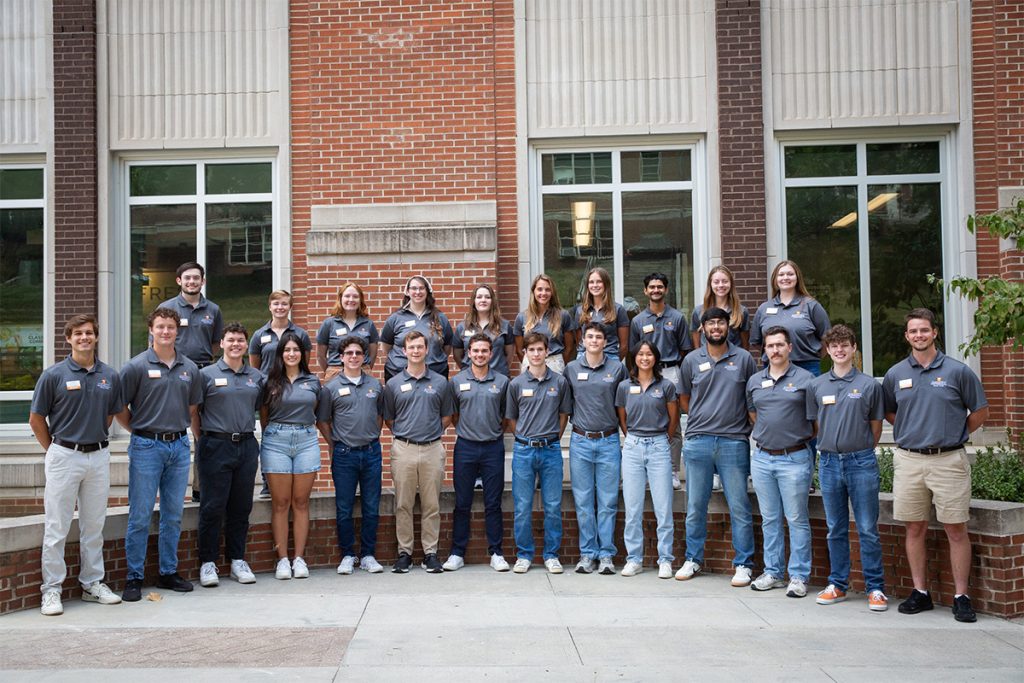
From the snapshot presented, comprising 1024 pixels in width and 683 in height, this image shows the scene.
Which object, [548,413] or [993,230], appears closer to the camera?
[993,230]

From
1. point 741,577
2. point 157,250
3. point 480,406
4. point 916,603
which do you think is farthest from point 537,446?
point 157,250

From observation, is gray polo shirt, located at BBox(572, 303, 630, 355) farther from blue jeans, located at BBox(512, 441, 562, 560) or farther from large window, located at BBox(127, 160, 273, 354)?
large window, located at BBox(127, 160, 273, 354)

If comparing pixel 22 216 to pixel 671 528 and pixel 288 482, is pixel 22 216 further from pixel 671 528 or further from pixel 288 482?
pixel 671 528

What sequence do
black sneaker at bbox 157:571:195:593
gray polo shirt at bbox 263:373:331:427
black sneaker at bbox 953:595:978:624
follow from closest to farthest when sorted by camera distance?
black sneaker at bbox 953:595:978:624, black sneaker at bbox 157:571:195:593, gray polo shirt at bbox 263:373:331:427

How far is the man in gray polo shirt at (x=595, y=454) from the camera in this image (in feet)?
28.9

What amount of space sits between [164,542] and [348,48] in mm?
6237

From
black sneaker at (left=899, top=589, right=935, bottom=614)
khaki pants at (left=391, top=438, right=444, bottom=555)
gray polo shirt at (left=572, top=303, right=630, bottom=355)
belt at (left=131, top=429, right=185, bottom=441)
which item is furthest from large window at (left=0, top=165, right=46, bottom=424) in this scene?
black sneaker at (left=899, top=589, right=935, bottom=614)

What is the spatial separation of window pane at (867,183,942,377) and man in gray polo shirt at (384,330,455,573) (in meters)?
5.67

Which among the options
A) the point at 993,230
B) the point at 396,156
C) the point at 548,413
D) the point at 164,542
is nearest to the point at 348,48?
the point at 396,156

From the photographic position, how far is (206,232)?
12211mm

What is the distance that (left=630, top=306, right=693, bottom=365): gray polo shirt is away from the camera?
9484 mm

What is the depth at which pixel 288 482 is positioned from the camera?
28.3ft

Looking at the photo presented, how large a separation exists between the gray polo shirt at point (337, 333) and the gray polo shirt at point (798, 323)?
3589 millimetres

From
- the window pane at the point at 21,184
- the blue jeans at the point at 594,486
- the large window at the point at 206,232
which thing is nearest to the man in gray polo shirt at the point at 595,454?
the blue jeans at the point at 594,486
